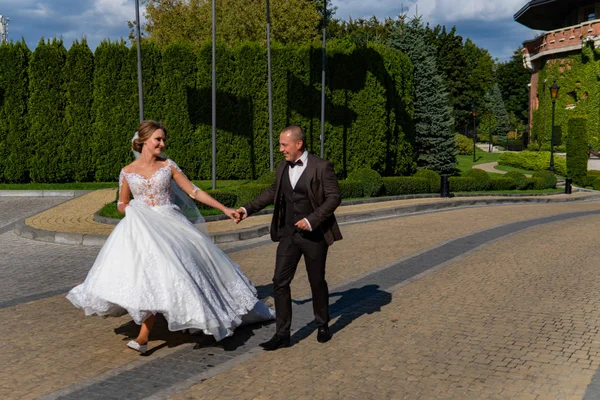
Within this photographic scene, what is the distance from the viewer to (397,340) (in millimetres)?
5859

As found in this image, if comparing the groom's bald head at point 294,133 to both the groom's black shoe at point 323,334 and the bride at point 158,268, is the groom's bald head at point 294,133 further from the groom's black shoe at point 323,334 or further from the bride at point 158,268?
the groom's black shoe at point 323,334

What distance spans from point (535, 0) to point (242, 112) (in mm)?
37618

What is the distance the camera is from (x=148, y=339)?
19.2 ft

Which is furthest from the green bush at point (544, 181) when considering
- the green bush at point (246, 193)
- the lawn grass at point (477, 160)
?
the green bush at point (246, 193)

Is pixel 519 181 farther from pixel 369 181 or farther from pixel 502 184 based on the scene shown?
pixel 369 181

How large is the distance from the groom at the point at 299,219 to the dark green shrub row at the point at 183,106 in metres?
19.2

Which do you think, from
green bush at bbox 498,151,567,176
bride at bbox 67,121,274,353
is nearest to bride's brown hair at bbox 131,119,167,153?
bride at bbox 67,121,274,353

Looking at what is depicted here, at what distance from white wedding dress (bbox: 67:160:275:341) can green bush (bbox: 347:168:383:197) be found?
16219mm

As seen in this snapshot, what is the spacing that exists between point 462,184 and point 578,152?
596 inches

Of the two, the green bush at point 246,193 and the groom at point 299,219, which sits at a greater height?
the groom at point 299,219

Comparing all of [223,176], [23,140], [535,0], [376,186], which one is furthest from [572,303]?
[535,0]

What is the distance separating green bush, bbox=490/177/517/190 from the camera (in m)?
31.2

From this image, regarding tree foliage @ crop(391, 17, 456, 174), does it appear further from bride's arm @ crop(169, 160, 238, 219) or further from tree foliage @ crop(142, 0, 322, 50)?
bride's arm @ crop(169, 160, 238, 219)

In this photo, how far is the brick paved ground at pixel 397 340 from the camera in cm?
475
